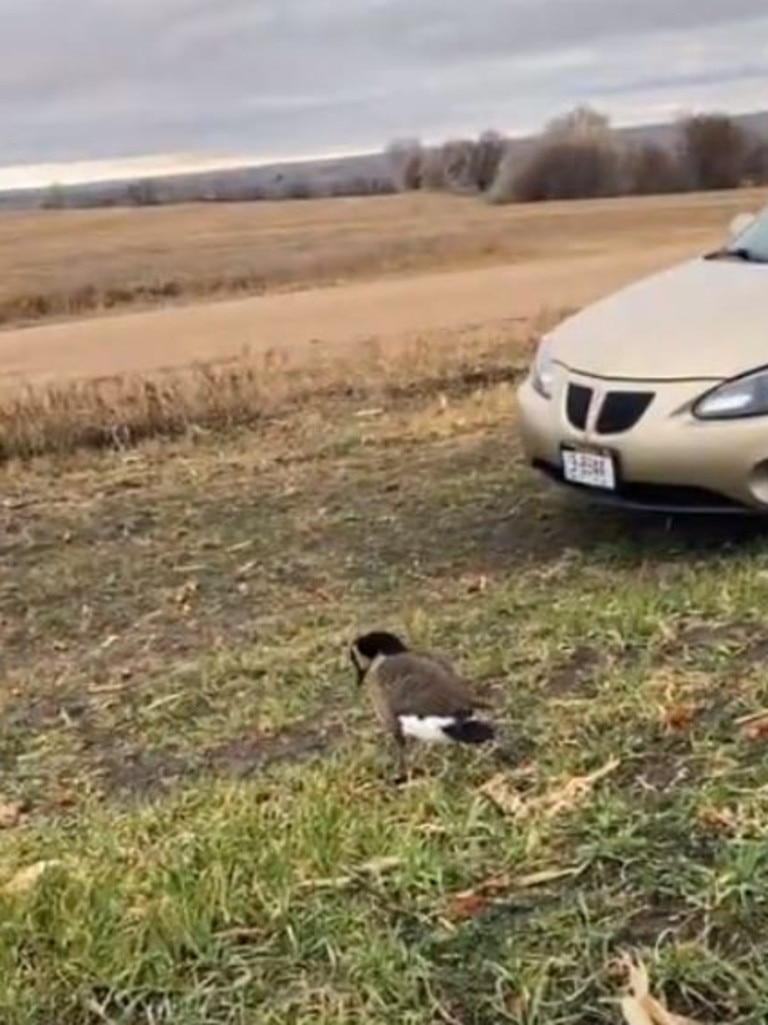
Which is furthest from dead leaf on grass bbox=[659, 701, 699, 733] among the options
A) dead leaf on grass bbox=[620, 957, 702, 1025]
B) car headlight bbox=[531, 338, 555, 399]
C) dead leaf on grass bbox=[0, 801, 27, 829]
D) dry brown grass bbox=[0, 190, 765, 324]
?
dry brown grass bbox=[0, 190, 765, 324]

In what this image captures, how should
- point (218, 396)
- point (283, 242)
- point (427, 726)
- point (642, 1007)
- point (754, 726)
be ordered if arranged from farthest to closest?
point (283, 242) → point (218, 396) → point (754, 726) → point (427, 726) → point (642, 1007)

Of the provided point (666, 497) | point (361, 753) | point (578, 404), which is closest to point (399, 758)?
point (361, 753)

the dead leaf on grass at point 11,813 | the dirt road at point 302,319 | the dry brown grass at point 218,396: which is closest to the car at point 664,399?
the dead leaf on grass at point 11,813

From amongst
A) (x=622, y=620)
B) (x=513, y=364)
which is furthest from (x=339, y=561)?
(x=513, y=364)

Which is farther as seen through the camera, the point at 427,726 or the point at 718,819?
the point at 427,726

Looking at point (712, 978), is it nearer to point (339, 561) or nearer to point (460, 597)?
point (460, 597)

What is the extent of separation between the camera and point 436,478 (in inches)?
363

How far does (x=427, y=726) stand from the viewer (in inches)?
150

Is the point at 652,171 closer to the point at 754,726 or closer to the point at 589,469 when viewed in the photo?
the point at 589,469

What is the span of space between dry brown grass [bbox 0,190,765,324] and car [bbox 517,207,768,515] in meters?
28.8

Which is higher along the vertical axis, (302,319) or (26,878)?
(26,878)

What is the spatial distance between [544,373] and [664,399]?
763 mm

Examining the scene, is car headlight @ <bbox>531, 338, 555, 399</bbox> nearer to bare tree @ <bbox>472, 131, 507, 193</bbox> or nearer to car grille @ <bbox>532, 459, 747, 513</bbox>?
car grille @ <bbox>532, 459, 747, 513</bbox>

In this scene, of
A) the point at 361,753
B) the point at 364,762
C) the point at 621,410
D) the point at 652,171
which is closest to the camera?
the point at 364,762
